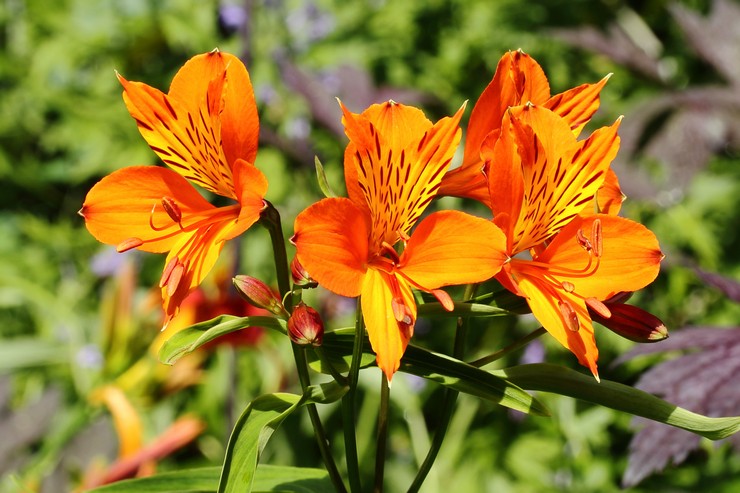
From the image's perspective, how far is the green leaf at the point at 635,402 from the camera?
55cm

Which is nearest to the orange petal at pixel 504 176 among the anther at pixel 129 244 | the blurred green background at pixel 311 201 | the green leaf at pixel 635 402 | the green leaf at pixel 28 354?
the green leaf at pixel 635 402

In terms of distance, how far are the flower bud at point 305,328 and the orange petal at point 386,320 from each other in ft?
0.11

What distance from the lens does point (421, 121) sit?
0.54 m

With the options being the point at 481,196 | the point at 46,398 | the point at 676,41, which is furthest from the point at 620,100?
the point at 481,196

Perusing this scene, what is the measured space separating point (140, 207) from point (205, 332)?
93 millimetres

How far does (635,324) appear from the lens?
1.84 feet

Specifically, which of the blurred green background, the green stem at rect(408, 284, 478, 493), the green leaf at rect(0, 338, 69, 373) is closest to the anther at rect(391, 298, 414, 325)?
the green stem at rect(408, 284, 478, 493)

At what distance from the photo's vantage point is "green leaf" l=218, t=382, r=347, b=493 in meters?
0.54

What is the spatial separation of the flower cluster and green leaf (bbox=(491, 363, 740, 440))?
4 cm

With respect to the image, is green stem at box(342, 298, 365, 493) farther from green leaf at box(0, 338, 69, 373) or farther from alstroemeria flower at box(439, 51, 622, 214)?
green leaf at box(0, 338, 69, 373)

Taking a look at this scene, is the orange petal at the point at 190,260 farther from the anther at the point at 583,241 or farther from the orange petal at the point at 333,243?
the anther at the point at 583,241

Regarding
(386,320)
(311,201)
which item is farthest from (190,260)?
(311,201)

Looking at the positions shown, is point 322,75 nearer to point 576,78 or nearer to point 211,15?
point 211,15

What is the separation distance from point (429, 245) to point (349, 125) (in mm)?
88
